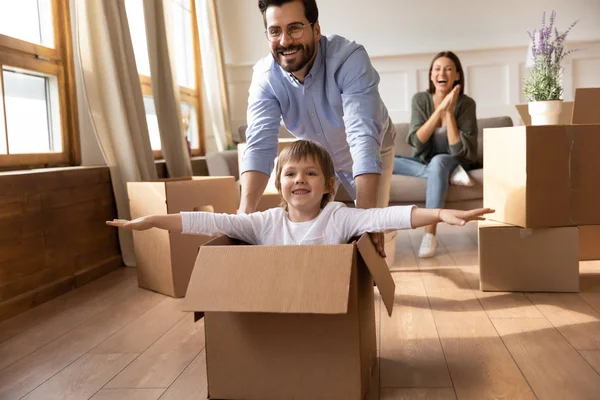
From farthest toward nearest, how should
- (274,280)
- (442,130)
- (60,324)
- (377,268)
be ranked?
(442,130) → (60,324) → (377,268) → (274,280)

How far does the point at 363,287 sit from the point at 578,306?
1.13 m

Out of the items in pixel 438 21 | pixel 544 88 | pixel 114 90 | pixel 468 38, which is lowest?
pixel 544 88

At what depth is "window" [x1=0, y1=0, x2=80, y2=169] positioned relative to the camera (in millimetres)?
2641

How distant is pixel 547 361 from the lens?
1.70 m

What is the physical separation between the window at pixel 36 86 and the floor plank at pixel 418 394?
184 cm

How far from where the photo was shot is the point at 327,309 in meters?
1.24

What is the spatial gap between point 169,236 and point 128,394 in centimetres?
109

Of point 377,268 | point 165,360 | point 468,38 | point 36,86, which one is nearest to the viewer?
point 377,268

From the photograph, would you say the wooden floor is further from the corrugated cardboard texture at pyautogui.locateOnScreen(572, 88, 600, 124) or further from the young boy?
the corrugated cardboard texture at pyautogui.locateOnScreen(572, 88, 600, 124)

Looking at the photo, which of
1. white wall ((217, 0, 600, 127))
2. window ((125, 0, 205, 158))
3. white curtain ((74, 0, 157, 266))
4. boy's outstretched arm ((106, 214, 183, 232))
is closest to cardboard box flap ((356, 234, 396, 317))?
boy's outstretched arm ((106, 214, 183, 232))

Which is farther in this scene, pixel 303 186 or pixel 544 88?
pixel 544 88

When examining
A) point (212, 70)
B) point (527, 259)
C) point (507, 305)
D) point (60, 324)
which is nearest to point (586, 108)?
point (527, 259)

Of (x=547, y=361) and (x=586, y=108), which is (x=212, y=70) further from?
(x=547, y=361)

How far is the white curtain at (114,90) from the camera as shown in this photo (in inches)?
A: 116
